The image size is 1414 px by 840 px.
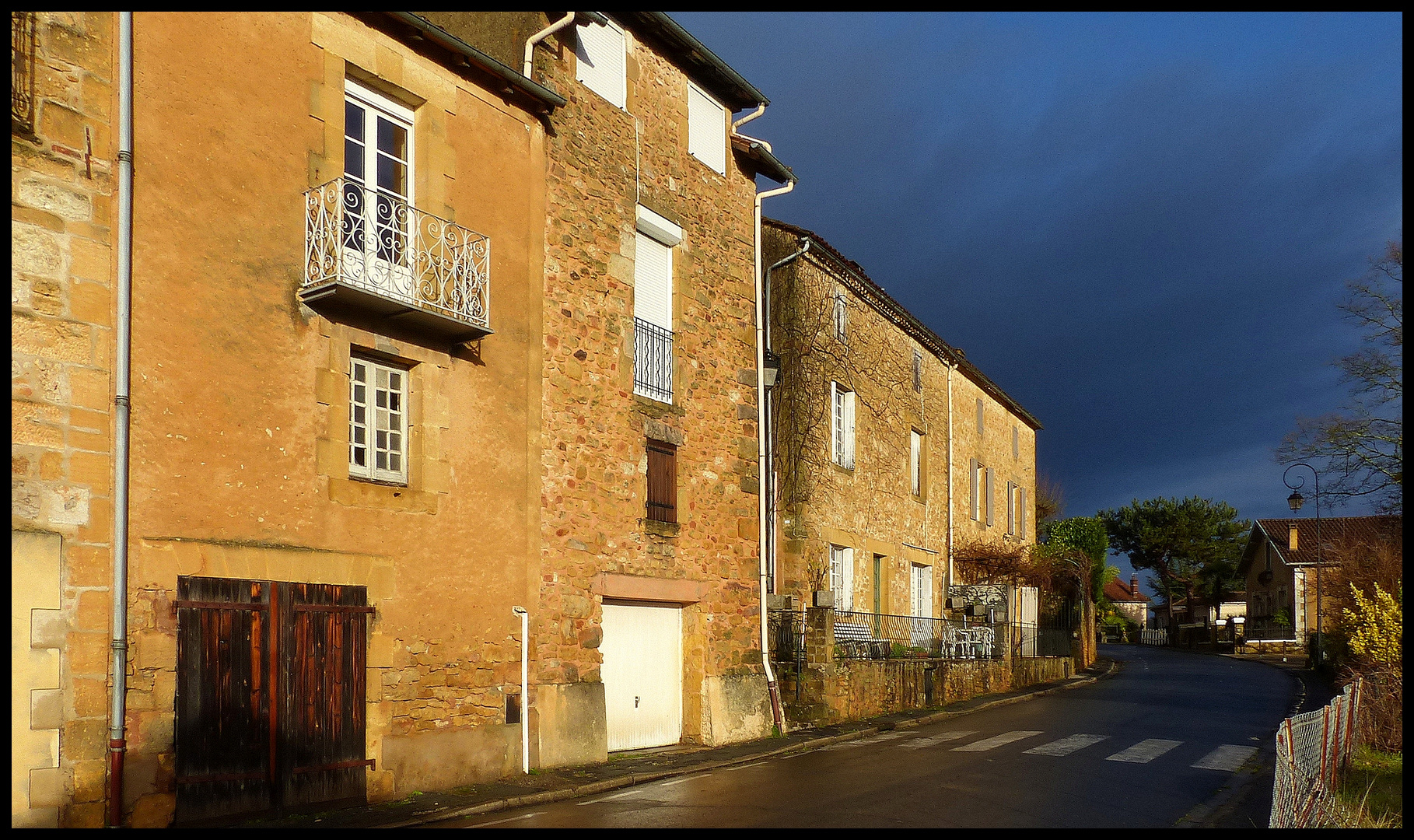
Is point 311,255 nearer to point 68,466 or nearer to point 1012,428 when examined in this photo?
point 68,466

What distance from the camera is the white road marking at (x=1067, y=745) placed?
1356cm

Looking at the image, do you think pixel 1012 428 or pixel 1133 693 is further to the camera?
pixel 1012 428

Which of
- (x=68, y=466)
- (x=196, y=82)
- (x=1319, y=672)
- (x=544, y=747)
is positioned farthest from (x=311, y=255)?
(x=1319, y=672)

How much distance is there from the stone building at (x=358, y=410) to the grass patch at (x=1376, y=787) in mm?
7228

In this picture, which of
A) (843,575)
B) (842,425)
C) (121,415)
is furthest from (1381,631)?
(121,415)

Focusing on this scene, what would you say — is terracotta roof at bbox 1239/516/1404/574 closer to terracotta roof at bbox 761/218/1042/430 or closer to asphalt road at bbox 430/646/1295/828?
terracotta roof at bbox 761/218/1042/430

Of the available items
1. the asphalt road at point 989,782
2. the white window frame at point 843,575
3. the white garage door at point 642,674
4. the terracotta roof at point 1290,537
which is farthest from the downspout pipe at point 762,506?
the terracotta roof at point 1290,537

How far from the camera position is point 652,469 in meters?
14.6

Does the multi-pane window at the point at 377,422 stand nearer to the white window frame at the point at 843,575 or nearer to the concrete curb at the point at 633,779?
the concrete curb at the point at 633,779

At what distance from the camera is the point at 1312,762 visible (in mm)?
9016

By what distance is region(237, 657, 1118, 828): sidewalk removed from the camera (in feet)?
30.9

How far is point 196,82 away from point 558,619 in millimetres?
6384

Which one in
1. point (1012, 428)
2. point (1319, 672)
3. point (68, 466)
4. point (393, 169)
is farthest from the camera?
point (1012, 428)

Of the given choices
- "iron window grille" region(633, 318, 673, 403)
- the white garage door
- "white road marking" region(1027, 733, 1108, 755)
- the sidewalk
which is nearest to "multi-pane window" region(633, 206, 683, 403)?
"iron window grille" region(633, 318, 673, 403)
